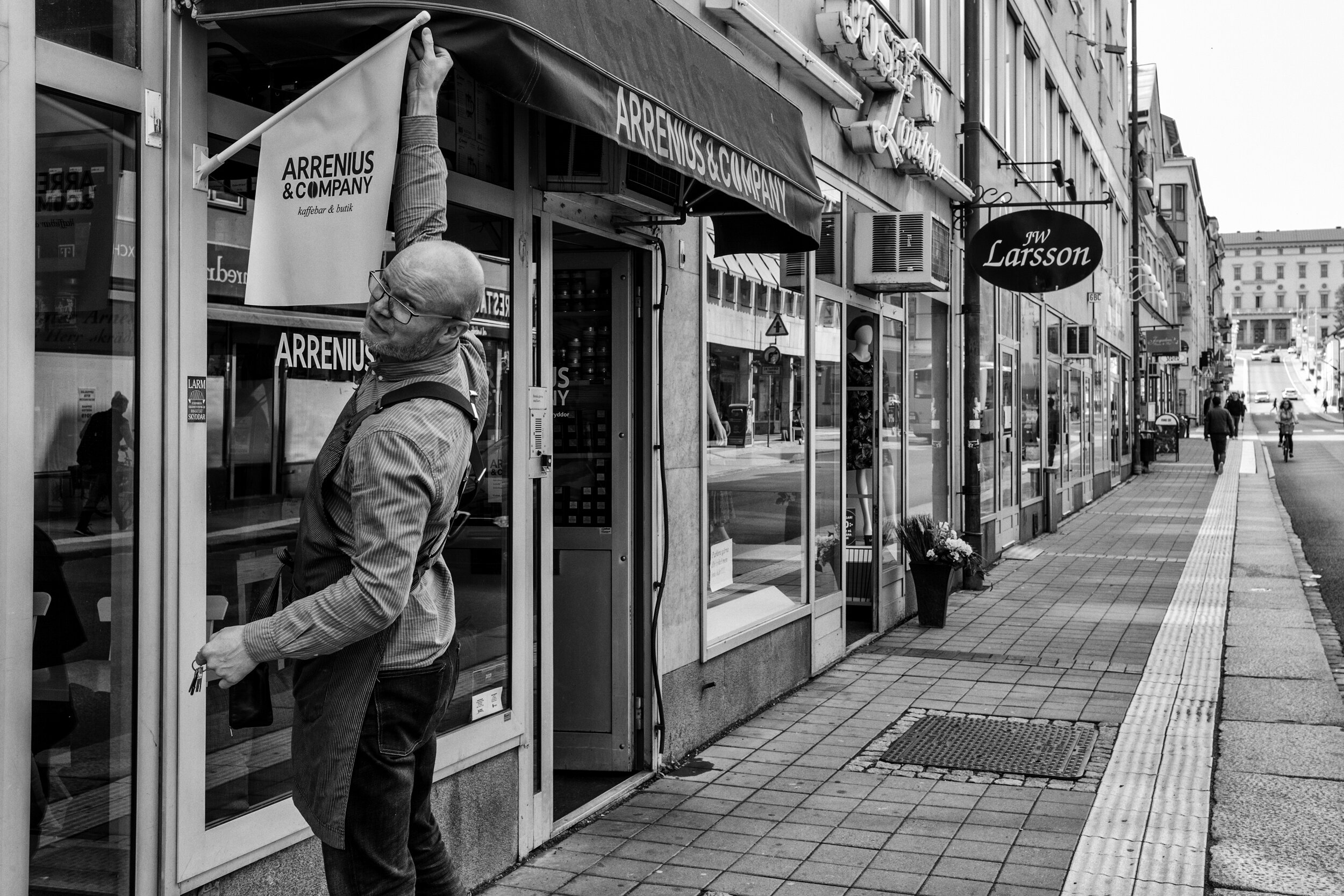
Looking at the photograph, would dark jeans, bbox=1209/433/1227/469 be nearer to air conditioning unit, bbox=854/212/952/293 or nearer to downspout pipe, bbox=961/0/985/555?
downspout pipe, bbox=961/0/985/555

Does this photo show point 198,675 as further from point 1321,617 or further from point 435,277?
point 1321,617

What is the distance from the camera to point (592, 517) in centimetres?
627

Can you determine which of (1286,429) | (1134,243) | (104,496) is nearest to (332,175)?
(104,496)

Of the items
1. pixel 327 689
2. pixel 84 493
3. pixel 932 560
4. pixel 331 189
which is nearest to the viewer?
pixel 327 689

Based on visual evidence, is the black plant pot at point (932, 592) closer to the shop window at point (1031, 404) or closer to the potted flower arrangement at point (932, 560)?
the potted flower arrangement at point (932, 560)

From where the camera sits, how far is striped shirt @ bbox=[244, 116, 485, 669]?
8.92 feet

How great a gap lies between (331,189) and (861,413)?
699 centimetres

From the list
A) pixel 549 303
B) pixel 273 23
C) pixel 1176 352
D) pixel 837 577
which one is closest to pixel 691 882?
pixel 549 303

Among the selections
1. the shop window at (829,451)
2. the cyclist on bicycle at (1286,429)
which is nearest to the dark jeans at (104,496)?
the shop window at (829,451)

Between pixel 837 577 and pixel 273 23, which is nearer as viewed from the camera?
pixel 273 23

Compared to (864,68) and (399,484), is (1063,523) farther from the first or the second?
(399,484)

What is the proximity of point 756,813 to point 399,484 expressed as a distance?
11.0 feet

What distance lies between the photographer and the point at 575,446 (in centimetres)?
629

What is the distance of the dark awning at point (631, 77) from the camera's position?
11.3 ft
